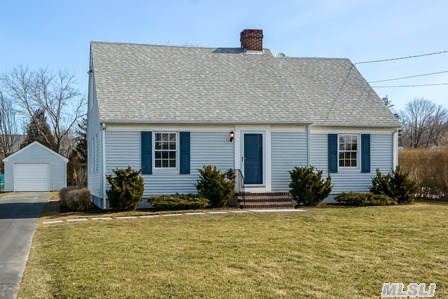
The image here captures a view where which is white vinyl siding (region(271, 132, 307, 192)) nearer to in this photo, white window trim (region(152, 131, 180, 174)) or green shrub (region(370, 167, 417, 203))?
green shrub (region(370, 167, 417, 203))

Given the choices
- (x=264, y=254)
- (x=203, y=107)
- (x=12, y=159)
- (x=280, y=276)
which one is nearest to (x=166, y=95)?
(x=203, y=107)

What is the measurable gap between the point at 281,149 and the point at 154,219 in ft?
20.2

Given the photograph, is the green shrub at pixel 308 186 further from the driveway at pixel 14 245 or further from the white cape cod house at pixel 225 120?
the driveway at pixel 14 245

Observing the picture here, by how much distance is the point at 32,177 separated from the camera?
119 ft

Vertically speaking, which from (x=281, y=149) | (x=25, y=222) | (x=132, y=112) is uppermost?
(x=132, y=112)

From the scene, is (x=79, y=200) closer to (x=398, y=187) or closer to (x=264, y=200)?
(x=264, y=200)

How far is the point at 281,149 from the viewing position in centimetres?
1870

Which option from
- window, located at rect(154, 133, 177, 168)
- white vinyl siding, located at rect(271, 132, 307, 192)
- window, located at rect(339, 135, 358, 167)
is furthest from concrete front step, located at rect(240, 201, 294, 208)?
window, located at rect(339, 135, 358, 167)

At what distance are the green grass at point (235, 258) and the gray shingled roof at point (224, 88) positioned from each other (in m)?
5.06

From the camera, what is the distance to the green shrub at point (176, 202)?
16.6m

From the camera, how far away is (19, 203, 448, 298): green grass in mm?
6871

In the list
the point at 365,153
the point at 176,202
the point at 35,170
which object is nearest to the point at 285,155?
the point at 365,153

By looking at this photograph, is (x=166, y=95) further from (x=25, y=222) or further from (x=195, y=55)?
(x=25, y=222)

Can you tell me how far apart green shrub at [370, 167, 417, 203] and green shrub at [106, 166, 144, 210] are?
29.0ft
